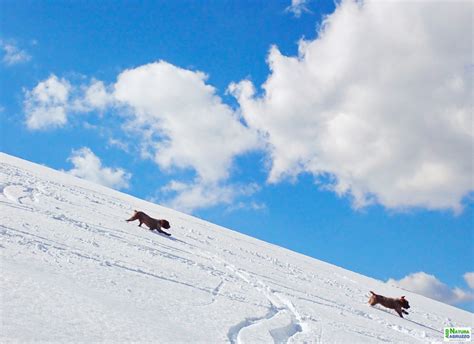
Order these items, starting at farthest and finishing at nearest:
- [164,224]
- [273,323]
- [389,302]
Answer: [164,224], [389,302], [273,323]

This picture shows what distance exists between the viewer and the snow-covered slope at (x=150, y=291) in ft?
22.4

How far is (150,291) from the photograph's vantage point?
905cm

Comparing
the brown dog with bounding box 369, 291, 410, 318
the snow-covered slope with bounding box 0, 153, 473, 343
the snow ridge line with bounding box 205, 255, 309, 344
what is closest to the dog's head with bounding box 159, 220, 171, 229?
the snow-covered slope with bounding box 0, 153, 473, 343

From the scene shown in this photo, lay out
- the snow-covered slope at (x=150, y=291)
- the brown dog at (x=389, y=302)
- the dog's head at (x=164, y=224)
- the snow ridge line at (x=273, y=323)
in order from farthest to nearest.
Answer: the dog's head at (x=164, y=224) < the brown dog at (x=389, y=302) < the snow ridge line at (x=273, y=323) < the snow-covered slope at (x=150, y=291)

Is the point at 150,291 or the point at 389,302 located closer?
the point at 150,291

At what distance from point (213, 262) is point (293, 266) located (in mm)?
5494

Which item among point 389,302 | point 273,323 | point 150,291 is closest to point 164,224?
point 389,302

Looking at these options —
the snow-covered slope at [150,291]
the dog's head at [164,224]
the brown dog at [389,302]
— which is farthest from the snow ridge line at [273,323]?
the dog's head at [164,224]

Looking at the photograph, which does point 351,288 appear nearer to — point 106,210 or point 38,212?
point 106,210

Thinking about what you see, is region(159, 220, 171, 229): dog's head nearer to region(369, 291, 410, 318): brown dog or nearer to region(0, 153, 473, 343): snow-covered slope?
region(0, 153, 473, 343): snow-covered slope

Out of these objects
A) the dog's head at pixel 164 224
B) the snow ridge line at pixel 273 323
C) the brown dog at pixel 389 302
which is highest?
the dog's head at pixel 164 224

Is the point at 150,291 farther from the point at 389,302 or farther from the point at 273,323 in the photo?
the point at 389,302

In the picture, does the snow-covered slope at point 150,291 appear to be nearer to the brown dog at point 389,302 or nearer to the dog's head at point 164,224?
the brown dog at point 389,302

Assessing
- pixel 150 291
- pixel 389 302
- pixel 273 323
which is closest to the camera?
pixel 150 291
